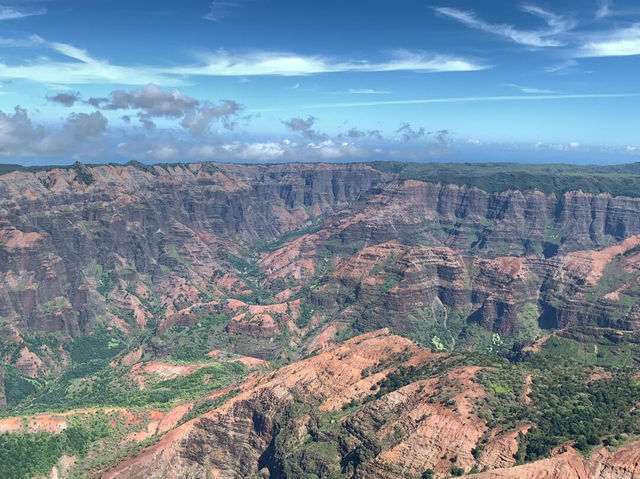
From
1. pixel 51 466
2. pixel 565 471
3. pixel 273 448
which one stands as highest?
pixel 565 471

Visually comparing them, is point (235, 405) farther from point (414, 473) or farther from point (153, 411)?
point (414, 473)

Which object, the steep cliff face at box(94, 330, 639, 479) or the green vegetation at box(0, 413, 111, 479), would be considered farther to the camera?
the green vegetation at box(0, 413, 111, 479)

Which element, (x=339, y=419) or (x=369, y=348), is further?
(x=369, y=348)

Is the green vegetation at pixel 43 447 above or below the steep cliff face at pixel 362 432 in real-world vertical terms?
below

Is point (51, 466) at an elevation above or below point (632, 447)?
below

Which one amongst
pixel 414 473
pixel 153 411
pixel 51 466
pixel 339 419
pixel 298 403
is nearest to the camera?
pixel 414 473

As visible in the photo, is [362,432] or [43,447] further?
[43,447]

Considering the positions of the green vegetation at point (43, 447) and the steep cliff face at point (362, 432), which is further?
the green vegetation at point (43, 447)

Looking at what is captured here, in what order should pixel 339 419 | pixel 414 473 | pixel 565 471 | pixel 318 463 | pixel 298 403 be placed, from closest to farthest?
1. pixel 565 471
2. pixel 414 473
3. pixel 318 463
4. pixel 339 419
5. pixel 298 403

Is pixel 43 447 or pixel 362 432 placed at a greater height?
pixel 362 432

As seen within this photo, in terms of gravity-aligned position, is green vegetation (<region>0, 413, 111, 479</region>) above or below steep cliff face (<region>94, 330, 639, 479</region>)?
below

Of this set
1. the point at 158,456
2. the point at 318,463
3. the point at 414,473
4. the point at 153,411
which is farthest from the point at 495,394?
the point at 153,411
